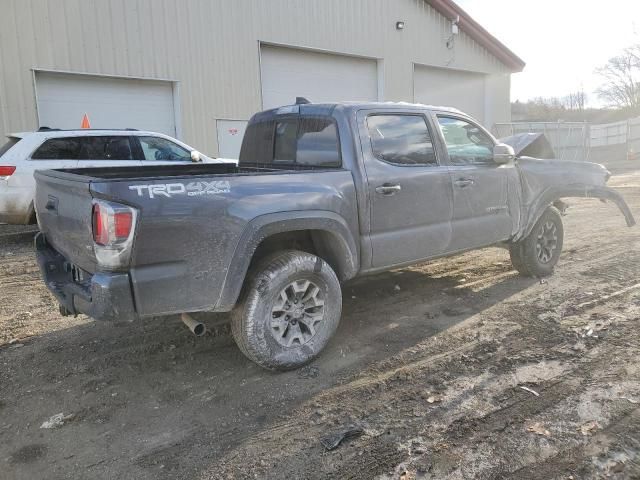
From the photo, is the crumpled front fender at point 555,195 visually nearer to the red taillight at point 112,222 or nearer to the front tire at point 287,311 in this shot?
the front tire at point 287,311

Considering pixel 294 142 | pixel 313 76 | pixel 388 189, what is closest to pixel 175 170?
pixel 294 142

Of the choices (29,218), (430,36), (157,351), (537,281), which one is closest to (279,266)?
(157,351)

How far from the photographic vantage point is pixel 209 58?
13.3 m

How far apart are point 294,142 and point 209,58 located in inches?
386

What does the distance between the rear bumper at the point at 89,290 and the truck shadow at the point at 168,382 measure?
65 centimetres

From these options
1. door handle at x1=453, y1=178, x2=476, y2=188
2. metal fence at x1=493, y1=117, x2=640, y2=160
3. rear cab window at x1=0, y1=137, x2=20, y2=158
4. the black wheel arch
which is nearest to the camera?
the black wheel arch

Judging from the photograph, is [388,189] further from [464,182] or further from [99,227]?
[99,227]

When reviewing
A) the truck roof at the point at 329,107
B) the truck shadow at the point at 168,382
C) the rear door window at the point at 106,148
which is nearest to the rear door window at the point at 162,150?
the rear door window at the point at 106,148

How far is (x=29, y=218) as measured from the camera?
26.7 feet

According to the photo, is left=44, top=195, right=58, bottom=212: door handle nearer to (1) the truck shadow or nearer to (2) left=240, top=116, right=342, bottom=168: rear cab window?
(1) the truck shadow

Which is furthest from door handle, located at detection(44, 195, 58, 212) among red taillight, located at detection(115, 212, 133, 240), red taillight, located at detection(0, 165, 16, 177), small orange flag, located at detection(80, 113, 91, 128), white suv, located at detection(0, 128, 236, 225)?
small orange flag, located at detection(80, 113, 91, 128)

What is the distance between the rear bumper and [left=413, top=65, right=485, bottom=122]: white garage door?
52.8 feet

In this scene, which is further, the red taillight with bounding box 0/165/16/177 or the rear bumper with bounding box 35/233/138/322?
the red taillight with bounding box 0/165/16/177

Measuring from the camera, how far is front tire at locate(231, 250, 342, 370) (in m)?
3.54
